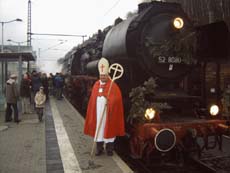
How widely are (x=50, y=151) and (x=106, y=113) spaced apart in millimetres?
1630

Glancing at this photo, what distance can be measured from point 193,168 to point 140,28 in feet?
10.2

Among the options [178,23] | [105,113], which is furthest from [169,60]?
[105,113]

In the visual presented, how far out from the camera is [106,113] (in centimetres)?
802

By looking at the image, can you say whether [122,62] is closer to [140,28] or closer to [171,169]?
[140,28]

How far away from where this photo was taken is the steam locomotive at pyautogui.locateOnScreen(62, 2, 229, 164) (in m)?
7.73

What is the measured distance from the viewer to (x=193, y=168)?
8.38 m

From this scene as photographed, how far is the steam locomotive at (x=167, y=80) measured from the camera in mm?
7727

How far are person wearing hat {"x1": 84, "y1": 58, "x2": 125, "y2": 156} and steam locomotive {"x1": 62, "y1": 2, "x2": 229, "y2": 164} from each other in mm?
258

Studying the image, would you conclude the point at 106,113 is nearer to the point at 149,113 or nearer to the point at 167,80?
the point at 149,113

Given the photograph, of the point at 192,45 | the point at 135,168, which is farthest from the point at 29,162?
the point at 192,45

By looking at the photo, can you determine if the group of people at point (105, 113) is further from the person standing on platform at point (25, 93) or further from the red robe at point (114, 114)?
the person standing on platform at point (25, 93)

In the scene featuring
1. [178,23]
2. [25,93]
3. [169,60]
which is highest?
[178,23]

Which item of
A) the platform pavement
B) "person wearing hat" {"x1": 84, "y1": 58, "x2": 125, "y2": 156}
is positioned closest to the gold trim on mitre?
"person wearing hat" {"x1": 84, "y1": 58, "x2": 125, "y2": 156}

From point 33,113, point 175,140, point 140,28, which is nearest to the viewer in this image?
point 175,140
